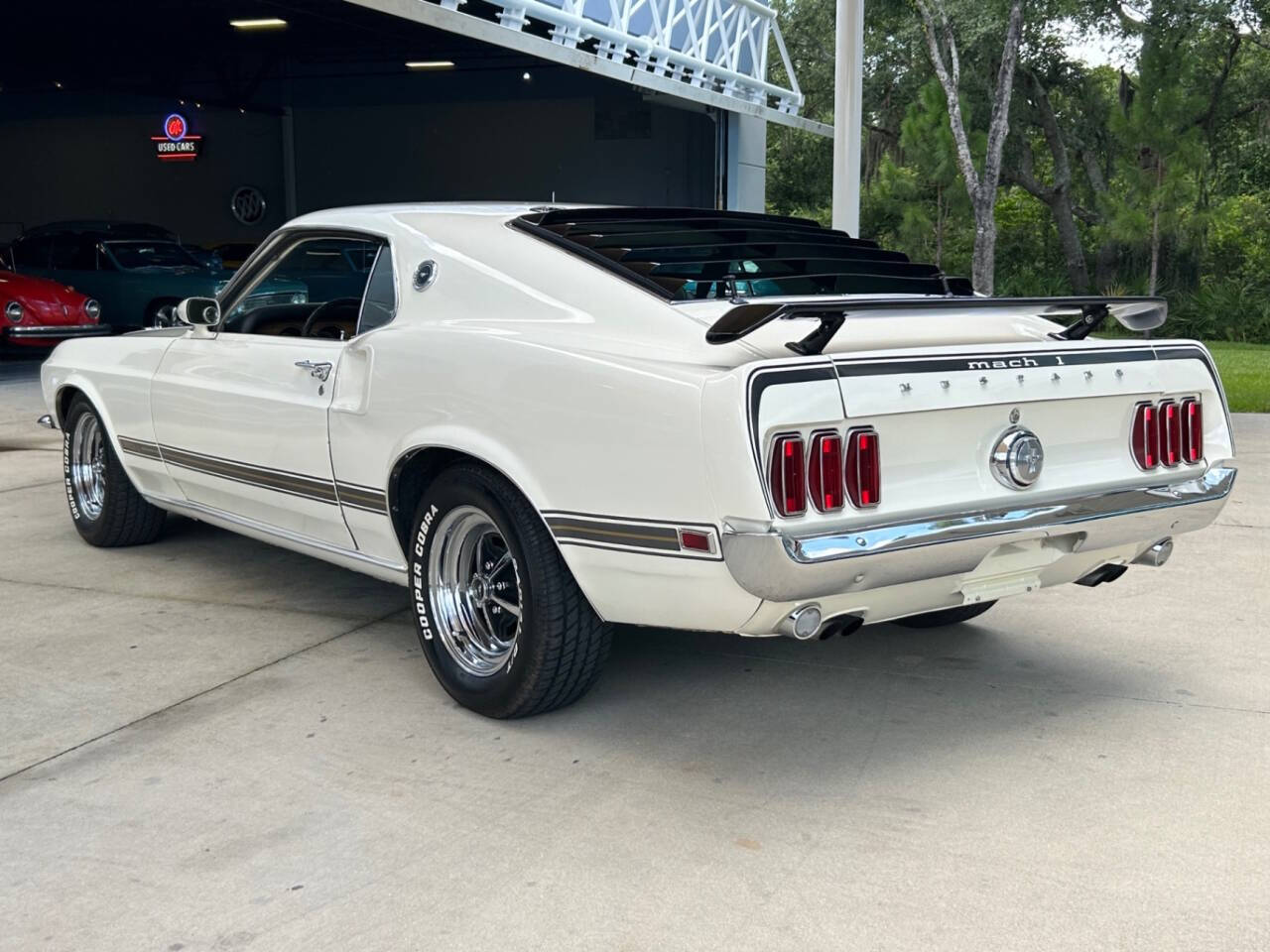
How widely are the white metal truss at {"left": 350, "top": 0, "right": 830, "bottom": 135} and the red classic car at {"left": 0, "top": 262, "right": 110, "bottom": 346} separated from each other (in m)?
5.65

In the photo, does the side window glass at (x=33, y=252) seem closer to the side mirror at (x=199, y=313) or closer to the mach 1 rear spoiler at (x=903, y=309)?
the side mirror at (x=199, y=313)

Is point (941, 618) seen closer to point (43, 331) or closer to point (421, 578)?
point (421, 578)

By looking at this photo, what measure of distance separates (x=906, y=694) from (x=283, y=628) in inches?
90.0

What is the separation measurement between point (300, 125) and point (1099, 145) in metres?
17.2

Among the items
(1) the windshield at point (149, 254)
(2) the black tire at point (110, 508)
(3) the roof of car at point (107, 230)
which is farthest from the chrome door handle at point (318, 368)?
(3) the roof of car at point (107, 230)

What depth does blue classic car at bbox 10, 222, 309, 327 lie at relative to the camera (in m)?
A: 18.0

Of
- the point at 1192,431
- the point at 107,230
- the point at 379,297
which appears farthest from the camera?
the point at 107,230

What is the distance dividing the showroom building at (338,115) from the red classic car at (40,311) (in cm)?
601

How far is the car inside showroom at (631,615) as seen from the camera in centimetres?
305

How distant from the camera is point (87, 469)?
21.1 ft

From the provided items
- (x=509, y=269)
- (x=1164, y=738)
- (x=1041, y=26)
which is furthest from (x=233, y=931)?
(x=1041, y=26)

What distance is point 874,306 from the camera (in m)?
3.53

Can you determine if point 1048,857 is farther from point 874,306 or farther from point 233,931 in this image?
point 233,931

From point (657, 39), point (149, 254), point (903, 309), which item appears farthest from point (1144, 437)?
point (149, 254)
